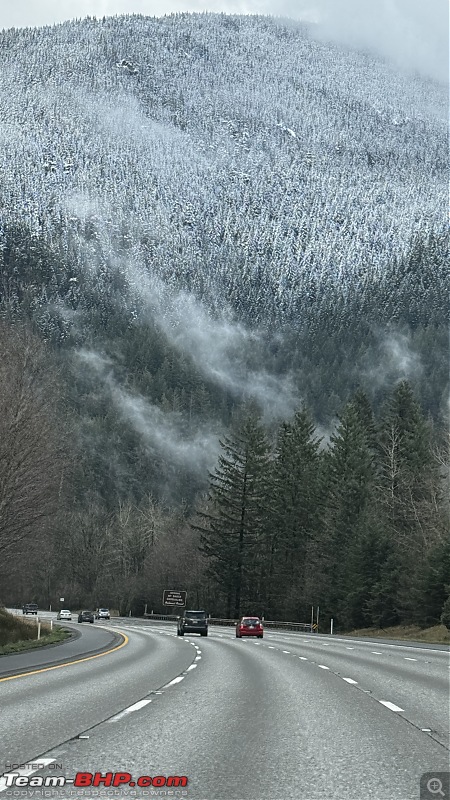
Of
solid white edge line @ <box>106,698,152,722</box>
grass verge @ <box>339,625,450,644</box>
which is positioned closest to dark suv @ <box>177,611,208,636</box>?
grass verge @ <box>339,625,450,644</box>

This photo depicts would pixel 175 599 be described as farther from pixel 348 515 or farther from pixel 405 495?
pixel 405 495

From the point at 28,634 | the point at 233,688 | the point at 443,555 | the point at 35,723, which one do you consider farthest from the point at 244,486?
the point at 35,723

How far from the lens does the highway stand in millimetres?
8695

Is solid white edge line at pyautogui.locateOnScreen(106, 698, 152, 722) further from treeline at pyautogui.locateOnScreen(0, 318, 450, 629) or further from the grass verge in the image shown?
the grass verge

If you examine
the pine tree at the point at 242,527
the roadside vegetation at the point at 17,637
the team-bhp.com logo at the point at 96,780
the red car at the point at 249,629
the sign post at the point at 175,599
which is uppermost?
the pine tree at the point at 242,527

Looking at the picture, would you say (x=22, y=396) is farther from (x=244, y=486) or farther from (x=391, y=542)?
(x=244, y=486)

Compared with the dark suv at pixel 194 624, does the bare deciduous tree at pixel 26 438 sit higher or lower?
higher

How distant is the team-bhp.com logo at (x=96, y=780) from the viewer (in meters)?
8.48

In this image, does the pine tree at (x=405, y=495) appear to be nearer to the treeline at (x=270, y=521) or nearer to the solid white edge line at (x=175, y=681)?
the treeline at (x=270, y=521)

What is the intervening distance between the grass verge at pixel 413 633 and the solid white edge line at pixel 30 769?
38142 mm

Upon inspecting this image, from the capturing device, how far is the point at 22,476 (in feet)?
135

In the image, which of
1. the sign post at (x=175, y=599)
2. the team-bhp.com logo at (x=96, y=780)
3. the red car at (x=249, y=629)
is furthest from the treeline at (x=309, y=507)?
the team-bhp.com logo at (x=96, y=780)

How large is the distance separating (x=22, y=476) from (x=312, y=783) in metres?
33.7

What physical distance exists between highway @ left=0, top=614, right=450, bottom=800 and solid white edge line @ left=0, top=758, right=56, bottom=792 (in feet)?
0.13
